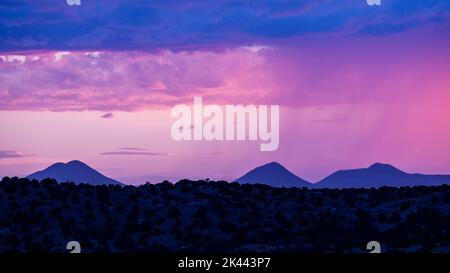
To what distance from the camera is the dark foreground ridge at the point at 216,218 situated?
152 ft

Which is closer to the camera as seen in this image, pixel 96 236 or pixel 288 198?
pixel 96 236

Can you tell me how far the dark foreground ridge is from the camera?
4628cm

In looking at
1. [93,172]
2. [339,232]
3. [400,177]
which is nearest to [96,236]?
[339,232]

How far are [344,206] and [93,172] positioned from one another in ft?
69.4

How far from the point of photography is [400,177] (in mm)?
73125

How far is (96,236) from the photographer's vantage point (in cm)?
4922

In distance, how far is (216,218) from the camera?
2045 inches

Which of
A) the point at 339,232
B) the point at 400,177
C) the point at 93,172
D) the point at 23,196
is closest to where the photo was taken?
the point at 339,232
